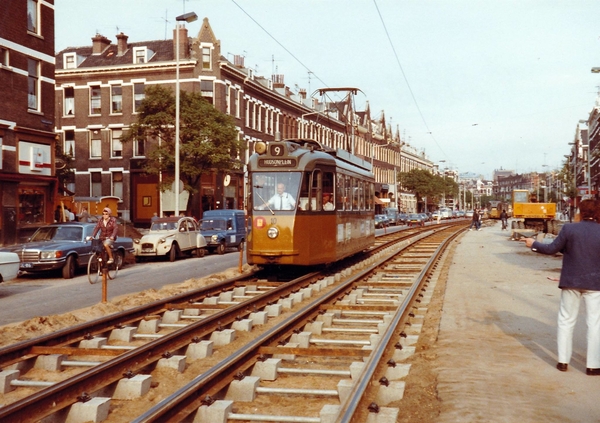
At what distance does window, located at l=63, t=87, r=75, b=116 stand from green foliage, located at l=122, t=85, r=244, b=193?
14.2 metres

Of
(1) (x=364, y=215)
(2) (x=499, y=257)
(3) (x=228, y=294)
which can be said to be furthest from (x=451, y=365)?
(2) (x=499, y=257)

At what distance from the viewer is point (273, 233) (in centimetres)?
1420

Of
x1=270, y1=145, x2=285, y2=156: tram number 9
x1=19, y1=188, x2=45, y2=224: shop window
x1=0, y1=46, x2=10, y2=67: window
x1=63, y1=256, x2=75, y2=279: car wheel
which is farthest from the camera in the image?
x1=19, y1=188, x2=45, y2=224: shop window

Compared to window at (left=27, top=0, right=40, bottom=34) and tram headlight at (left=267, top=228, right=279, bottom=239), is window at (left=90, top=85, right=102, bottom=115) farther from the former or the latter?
tram headlight at (left=267, top=228, right=279, bottom=239)

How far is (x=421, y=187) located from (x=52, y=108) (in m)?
75.4

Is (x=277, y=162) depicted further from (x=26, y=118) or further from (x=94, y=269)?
(x=26, y=118)

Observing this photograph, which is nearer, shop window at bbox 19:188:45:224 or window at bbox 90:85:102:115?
shop window at bbox 19:188:45:224

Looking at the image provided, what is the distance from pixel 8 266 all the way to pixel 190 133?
75.0 feet

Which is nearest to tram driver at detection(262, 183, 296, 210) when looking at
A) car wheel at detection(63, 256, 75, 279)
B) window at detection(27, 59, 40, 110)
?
car wheel at detection(63, 256, 75, 279)

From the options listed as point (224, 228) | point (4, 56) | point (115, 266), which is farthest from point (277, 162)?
point (4, 56)

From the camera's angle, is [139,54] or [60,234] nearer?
[60,234]

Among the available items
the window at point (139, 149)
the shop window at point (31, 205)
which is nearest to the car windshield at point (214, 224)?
the shop window at point (31, 205)

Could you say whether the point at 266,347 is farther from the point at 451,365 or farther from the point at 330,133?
the point at 330,133

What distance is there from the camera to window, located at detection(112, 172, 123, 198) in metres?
47.4
